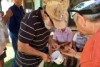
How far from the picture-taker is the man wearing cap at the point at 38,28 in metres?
1.95

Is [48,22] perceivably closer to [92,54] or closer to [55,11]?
[55,11]

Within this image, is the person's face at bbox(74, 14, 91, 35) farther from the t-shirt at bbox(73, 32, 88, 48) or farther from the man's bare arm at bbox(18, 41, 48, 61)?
the t-shirt at bbox(73, 32, 88, 48)

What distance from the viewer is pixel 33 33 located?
2.02 meters

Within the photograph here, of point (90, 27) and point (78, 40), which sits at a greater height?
point (90, 27)

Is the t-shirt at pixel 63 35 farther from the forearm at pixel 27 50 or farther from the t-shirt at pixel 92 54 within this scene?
the t-shirt at pixel 92 54

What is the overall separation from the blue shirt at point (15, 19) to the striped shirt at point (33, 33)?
1201mm

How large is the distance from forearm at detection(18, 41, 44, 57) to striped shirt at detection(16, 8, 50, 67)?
4 cm

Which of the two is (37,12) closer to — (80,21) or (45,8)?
(45,8)

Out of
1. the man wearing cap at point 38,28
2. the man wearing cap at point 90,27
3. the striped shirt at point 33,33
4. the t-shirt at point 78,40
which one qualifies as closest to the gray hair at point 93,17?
the man wearing cap at point 90,27

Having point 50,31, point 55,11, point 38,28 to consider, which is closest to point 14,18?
point 50,31

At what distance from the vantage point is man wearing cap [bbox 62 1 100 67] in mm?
1067

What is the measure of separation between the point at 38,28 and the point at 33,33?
6 cm

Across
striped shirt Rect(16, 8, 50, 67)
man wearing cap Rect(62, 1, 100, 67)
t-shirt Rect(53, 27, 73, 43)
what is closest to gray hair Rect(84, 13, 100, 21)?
man wearing cap Rect(62, 1, 100, 67)

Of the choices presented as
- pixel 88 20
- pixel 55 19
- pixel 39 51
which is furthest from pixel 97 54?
pixel 39 51
